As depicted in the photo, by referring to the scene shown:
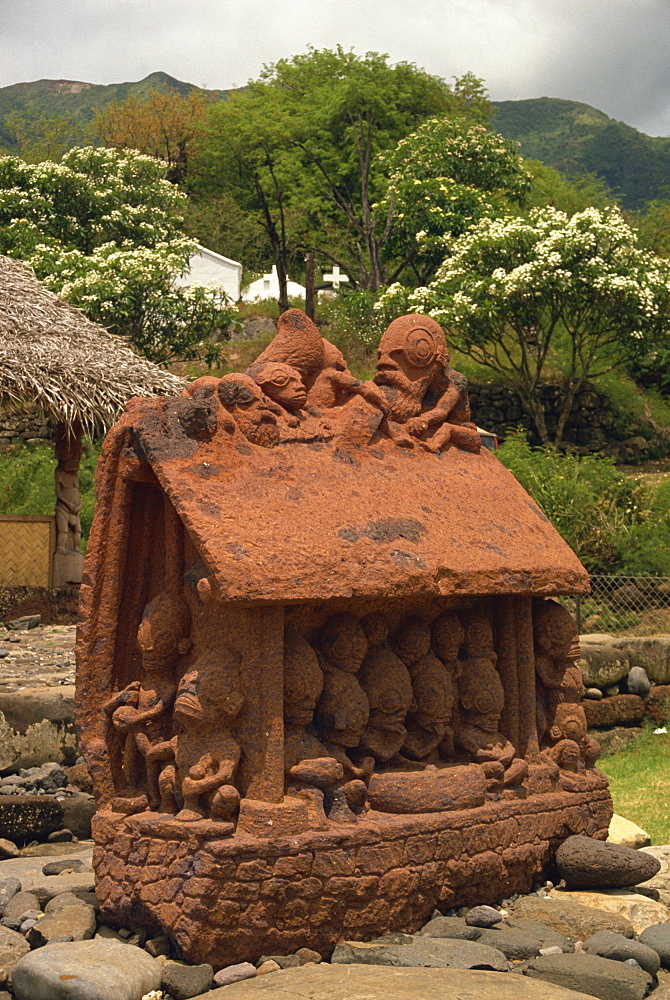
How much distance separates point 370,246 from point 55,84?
106 m

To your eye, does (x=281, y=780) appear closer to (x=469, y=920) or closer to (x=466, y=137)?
(x=469, y=920)

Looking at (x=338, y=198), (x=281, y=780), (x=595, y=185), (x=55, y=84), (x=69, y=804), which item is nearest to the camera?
(x=281, y=780)

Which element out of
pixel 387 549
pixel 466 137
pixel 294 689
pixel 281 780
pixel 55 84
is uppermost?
pixel 55 84

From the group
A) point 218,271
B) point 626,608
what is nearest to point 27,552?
point 626,608

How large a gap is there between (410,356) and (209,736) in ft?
6.87

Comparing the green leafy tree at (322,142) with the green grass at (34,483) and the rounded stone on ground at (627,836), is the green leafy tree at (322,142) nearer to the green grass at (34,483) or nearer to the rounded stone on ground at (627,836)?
the green grass at (34,483)

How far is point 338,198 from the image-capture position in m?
31.2

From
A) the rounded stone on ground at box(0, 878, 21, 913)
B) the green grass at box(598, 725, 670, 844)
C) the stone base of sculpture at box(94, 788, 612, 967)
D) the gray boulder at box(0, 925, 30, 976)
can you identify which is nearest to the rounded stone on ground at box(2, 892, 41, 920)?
the rounded stone on ground at box(0, 878, 21, 913)

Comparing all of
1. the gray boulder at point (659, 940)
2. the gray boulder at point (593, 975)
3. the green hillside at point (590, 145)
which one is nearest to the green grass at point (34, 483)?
the gray boulder at point (659, 940)

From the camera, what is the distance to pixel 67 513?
1311 cm

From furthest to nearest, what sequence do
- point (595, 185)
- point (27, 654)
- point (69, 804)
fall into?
1. point (595, 185)
2. point (27, 654)
3. point (69, 804)

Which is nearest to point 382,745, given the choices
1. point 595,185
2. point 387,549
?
point 387,549

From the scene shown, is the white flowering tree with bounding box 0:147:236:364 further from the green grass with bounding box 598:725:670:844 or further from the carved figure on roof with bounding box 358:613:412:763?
the carved figure on roof with bounding box 358:613:412:763

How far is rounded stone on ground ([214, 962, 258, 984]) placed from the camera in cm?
385
